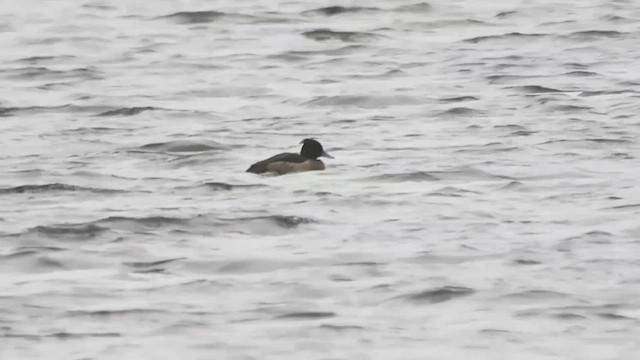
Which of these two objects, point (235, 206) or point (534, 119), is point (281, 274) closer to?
point (235, 206)

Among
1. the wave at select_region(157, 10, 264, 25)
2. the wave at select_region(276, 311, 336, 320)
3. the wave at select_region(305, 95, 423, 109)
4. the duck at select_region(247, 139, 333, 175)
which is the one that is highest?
the wave at select_region(276, 311, 336, 320)

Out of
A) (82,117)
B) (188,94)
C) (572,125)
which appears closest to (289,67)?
(188,94)

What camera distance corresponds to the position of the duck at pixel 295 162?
683 inches

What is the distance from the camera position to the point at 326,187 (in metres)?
17.2

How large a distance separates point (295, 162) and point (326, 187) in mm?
469

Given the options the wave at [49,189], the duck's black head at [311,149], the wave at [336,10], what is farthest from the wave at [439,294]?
the wave at [336,10]

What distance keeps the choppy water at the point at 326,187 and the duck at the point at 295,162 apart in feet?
0.43

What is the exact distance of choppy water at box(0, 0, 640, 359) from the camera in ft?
40.7

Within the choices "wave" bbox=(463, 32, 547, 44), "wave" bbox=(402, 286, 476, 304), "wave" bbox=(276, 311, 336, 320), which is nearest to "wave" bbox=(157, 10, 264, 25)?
"wave" bbox=(463, 32, 547, 44)

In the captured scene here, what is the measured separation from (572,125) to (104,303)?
816 cm

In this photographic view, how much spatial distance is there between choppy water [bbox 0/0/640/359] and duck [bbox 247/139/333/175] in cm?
13

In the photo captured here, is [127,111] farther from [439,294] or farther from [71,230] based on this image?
[439,294]

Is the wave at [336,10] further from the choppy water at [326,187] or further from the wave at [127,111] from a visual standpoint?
the wave at [127,111]

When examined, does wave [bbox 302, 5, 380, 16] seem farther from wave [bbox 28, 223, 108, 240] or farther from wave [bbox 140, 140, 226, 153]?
wave [bbox 28, 223, 108, 240]
